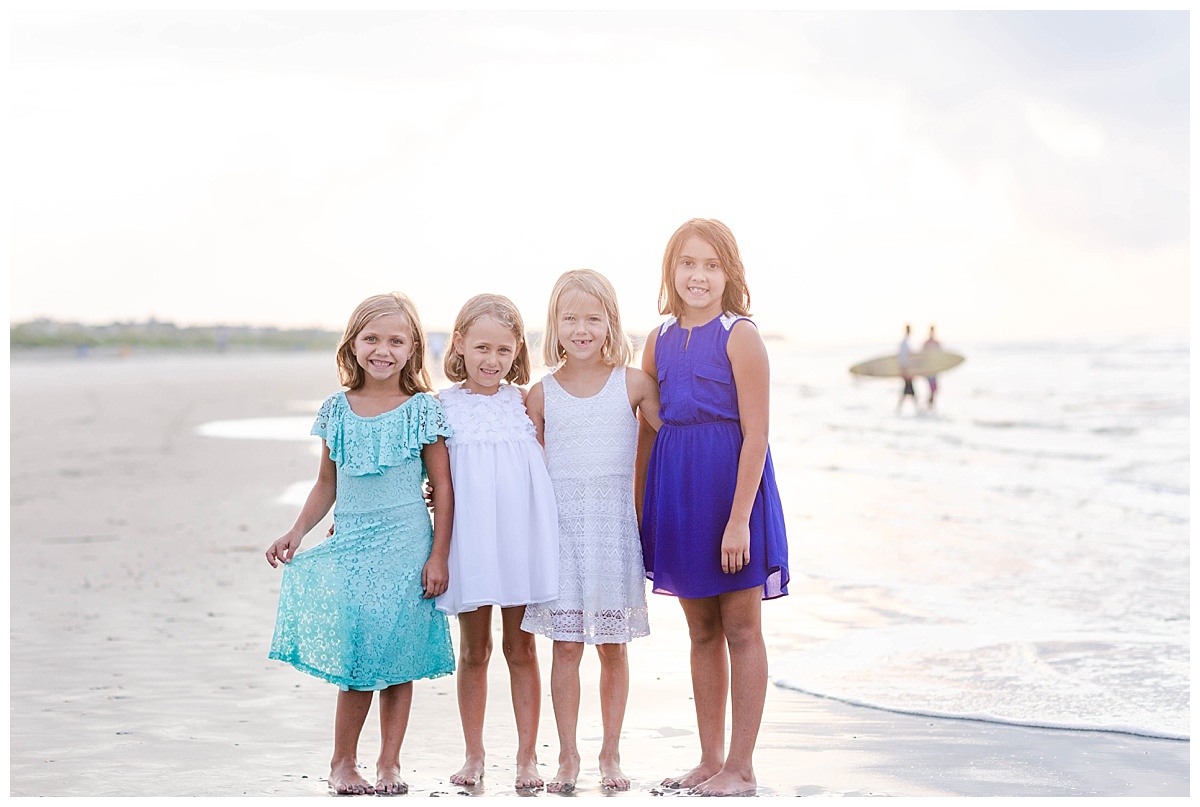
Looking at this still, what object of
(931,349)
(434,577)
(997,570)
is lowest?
(997,570)

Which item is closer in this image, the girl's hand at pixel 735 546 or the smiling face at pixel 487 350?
the girl's hand at pixel 735 546

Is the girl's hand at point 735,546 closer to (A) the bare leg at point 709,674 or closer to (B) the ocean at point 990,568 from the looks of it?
(A) the bare leg at point 709,674

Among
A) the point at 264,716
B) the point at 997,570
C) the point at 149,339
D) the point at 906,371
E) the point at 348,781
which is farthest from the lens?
the point at 149,339

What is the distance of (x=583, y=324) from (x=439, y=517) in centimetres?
74

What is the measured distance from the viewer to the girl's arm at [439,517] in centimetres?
373

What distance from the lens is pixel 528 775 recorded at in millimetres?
3666

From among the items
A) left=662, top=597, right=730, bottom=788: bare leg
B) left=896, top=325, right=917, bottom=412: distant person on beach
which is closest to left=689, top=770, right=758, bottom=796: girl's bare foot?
left=662, top=597, right=730, bottom=788: bare leg

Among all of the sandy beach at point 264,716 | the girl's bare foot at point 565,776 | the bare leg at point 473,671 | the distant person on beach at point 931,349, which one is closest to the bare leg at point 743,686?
the sandy beach at point 264,716

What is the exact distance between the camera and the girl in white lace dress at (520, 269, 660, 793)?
379cm

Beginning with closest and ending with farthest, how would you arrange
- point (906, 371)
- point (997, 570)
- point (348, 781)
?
point (348, 781) < point (997, 570) < point (906, 371)

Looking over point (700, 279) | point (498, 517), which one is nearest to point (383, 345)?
point (498, 517)

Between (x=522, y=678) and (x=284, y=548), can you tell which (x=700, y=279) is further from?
(x=284, y=548)

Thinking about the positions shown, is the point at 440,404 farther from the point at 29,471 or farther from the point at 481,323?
the point at 29,471

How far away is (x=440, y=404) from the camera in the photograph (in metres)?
3.85
